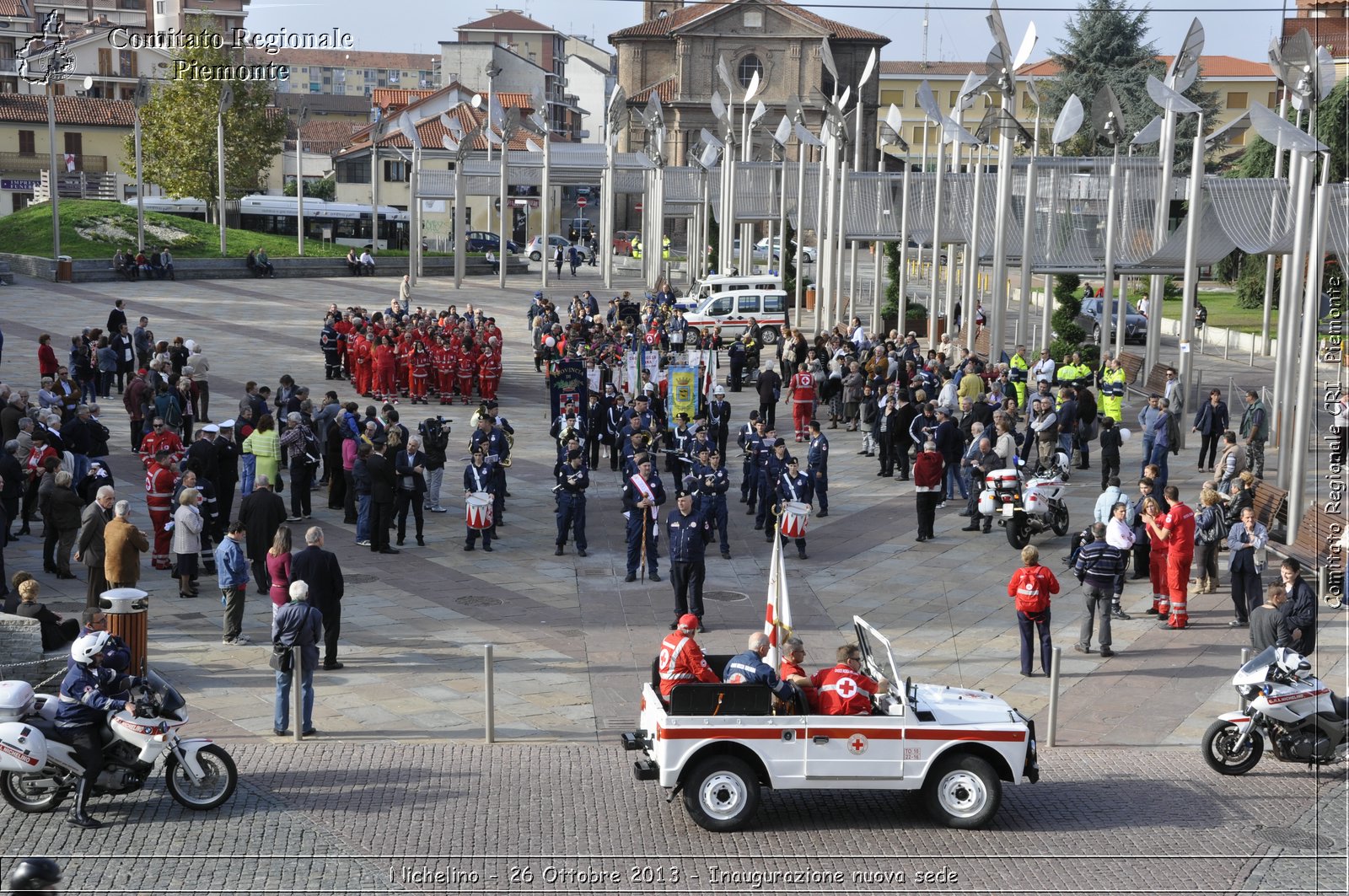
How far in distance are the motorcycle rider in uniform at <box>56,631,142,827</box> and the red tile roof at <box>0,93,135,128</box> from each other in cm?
7996

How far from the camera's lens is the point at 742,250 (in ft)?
182

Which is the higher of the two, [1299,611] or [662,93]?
[662,93]

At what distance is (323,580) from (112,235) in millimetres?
47048

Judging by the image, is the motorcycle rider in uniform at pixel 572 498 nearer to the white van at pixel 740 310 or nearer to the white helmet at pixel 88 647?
the white helmet at pixel 88 647

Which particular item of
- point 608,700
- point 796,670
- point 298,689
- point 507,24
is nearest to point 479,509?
point 608,700

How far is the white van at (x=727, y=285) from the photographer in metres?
42.6

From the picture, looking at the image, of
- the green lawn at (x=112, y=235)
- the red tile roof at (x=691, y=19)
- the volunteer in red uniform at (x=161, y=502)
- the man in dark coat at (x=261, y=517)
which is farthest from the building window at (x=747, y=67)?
the man in dark coat at (x=261, y=517)

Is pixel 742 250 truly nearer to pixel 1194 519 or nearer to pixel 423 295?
pixel 423 295

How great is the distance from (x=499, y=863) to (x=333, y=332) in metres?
23.8

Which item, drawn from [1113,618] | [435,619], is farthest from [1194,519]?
[435,619]

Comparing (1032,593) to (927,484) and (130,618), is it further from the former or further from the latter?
(130,618)

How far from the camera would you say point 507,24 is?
409ft

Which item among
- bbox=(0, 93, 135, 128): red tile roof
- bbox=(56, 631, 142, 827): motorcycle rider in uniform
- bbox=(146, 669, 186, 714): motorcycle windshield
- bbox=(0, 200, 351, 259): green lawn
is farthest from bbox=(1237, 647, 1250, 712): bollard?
bbox=(0, 93, 135, 128): red tile roof

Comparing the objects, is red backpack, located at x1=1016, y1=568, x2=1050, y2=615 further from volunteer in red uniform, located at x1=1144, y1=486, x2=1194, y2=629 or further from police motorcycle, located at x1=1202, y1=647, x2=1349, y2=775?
police motorcycle, located at x1=1202, y1=647, x2=1349, y2=775
